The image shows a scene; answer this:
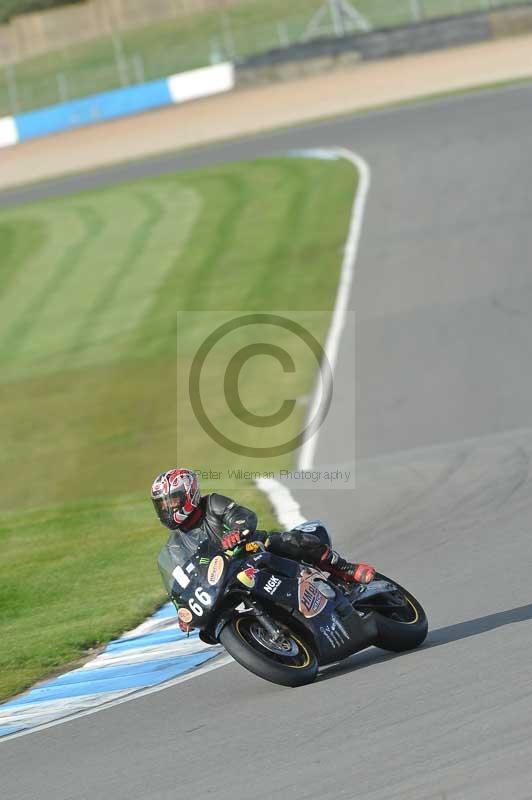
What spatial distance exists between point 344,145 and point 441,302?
46.2 ft

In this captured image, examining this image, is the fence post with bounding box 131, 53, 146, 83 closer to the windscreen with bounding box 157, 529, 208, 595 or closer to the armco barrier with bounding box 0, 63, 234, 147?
the armco barrier with bounding box 0, 63, 234, 147

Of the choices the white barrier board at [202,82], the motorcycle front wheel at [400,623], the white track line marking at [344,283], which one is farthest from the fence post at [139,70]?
the motorcycle front wheel at [400,623]

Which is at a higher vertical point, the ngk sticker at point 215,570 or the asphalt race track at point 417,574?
the ngk sticker at point 215,570

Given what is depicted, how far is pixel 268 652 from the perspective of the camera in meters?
7.32

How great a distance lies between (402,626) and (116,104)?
4331cm

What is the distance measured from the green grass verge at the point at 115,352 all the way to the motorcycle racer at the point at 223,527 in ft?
7.06

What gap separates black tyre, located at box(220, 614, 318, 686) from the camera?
719 cm

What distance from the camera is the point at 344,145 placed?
1350 inches

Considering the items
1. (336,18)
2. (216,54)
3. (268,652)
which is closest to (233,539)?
(268,652)

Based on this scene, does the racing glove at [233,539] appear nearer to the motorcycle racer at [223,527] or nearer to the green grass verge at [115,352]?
the motorcycle racer at [223,527]

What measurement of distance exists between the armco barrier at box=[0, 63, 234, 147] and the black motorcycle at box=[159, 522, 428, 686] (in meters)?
41.1

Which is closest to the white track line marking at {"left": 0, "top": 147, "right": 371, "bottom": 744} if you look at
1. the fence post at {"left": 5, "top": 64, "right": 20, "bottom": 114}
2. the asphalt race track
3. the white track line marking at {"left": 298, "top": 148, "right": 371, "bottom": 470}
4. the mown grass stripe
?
the white track line marking at {"left": 298, "top": 148, "right": 371, "bottom": 470}

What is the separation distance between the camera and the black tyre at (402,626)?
7621 mm

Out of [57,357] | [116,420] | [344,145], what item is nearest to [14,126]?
[344,145]
